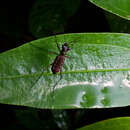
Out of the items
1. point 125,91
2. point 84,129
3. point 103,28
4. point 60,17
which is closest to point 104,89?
point 125,91

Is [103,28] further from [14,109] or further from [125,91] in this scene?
[14,109]

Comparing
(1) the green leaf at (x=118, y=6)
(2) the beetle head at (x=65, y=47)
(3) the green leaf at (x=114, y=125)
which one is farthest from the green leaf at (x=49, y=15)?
(3) the green leaf at (x=114, y=125)

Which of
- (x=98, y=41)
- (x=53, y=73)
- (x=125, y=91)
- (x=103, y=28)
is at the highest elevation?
(x=103, y=28)

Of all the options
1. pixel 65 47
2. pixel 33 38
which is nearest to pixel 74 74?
pixel 65 47

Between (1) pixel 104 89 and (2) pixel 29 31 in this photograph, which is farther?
(2) pixel 29 31

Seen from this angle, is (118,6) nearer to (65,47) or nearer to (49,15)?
(65,47)

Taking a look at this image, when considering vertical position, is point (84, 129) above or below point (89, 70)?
below

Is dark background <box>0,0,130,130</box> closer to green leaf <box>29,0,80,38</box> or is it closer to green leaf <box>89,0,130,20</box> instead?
green leaf <box>29,0,80,38</box>

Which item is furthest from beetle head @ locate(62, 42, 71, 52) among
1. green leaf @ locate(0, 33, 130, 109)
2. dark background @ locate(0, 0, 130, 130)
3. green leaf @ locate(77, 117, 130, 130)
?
dark background @ locate(0, 0, 130, 130)
